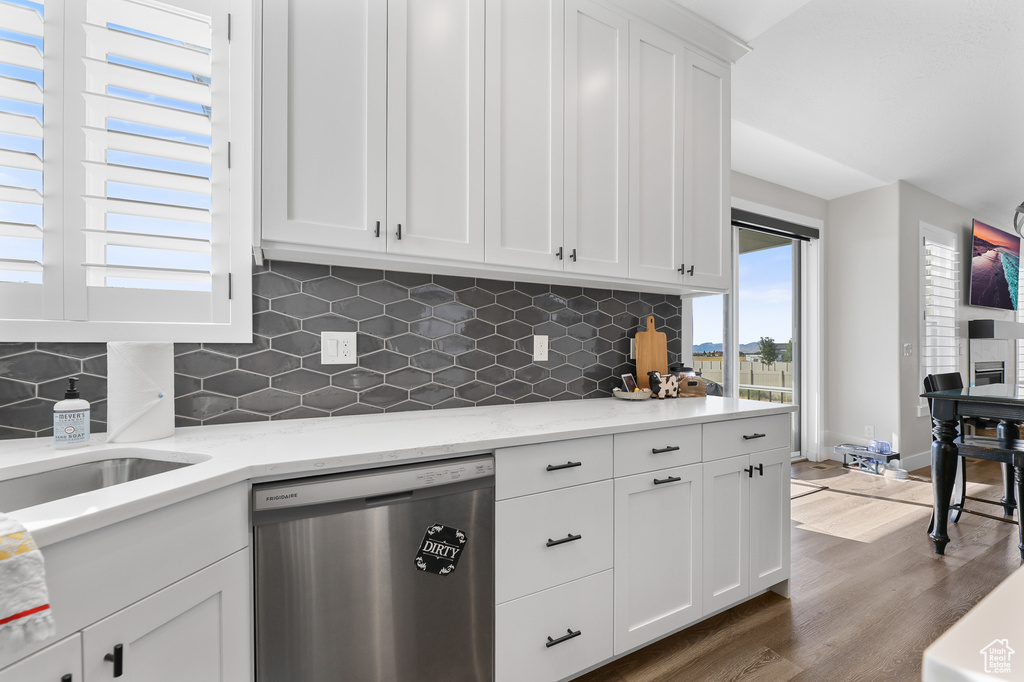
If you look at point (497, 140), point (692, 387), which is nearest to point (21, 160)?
point (497, 140)

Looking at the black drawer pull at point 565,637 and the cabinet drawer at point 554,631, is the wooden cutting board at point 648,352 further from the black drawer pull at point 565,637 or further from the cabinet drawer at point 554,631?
the black drawer pull at point 565,637

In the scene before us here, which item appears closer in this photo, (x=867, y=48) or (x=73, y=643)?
(x=73, y=643)

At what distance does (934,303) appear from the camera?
15.5 ft

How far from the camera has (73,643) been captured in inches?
29.7

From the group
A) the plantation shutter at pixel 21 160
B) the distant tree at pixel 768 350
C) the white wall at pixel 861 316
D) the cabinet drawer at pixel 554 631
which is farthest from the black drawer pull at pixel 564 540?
the white wall at pixel 861 316

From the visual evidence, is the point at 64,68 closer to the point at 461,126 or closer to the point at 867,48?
the point at 461,126

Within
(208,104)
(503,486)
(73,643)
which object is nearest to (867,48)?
(503,486)

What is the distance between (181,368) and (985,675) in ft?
6.07

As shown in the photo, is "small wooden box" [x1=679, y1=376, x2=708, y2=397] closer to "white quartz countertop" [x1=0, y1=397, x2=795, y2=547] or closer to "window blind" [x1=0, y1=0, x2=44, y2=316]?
"white quartz countertop" [x1=0, y1=397, x2=795, y2=547]

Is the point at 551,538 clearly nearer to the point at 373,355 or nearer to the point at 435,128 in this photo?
the point at 373,355

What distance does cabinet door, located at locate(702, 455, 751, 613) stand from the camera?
1.85 m

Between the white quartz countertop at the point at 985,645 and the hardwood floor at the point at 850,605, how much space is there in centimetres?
157

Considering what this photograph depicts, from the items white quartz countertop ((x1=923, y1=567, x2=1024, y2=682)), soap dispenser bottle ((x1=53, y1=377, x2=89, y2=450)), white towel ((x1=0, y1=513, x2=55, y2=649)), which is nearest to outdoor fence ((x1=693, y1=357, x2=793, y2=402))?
white quartz countertop ((x1=923, y1=567, x2=1024, y2=682))

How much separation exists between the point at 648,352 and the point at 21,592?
2.26m
